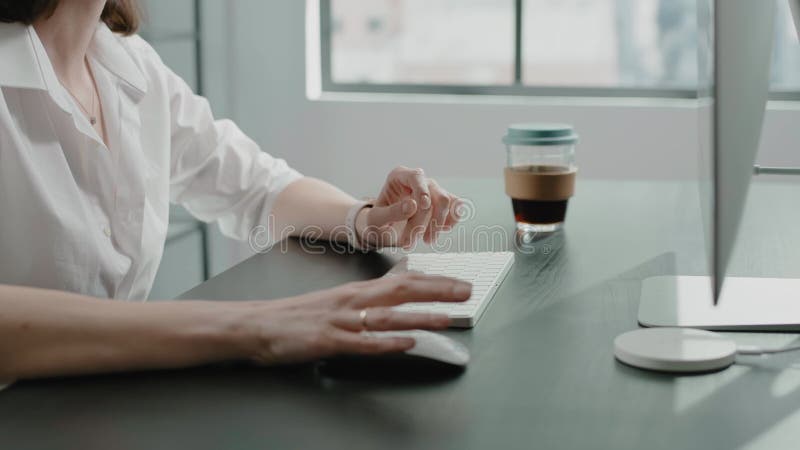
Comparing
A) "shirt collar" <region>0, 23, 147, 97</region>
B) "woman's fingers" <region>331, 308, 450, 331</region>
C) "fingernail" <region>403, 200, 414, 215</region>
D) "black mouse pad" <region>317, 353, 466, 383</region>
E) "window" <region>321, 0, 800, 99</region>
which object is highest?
"window" <region>321, 0, 800, 99</region>

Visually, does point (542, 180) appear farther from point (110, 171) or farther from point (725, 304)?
point (110, 171)

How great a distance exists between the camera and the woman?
0.88m

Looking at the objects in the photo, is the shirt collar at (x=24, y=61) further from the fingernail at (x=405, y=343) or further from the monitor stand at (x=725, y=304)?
the monitor stand at (x=725, y=304)

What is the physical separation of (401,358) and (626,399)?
0.19 meters

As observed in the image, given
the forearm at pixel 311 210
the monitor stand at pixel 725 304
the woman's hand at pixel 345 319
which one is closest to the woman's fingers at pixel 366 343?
the woman's hand at pixel 345 319

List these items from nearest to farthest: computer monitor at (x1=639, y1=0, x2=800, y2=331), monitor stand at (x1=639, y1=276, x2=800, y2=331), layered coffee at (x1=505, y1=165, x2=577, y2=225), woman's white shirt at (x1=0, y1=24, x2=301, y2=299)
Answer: computer monitor at (x1=639, y1=0, x2=800, y2=331) < monitor stand at (x1=639, y1=276, x2=800, y2=331) < woman's white shirt at (x1=0, y1=24, x2=301, y2=299) < layered coffee at (x1=505, y1=165, x2=577, y2=225)

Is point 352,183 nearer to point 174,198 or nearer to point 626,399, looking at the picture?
point 174,198

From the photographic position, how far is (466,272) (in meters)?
1.26

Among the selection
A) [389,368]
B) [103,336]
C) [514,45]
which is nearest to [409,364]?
[389,368]

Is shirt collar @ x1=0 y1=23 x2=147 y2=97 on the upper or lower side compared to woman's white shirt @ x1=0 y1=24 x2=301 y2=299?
upper

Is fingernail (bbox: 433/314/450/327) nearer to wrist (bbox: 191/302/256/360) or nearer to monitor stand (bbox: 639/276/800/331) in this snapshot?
wrist (bbox: 191/302/256/360)

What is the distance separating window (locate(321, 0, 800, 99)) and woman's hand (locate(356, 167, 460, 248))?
2.11 metres

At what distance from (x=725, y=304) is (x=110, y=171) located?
2.57 feet

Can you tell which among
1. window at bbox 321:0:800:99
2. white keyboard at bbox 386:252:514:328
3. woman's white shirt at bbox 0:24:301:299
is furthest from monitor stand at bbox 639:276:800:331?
window at bbox 321:0:800:99
